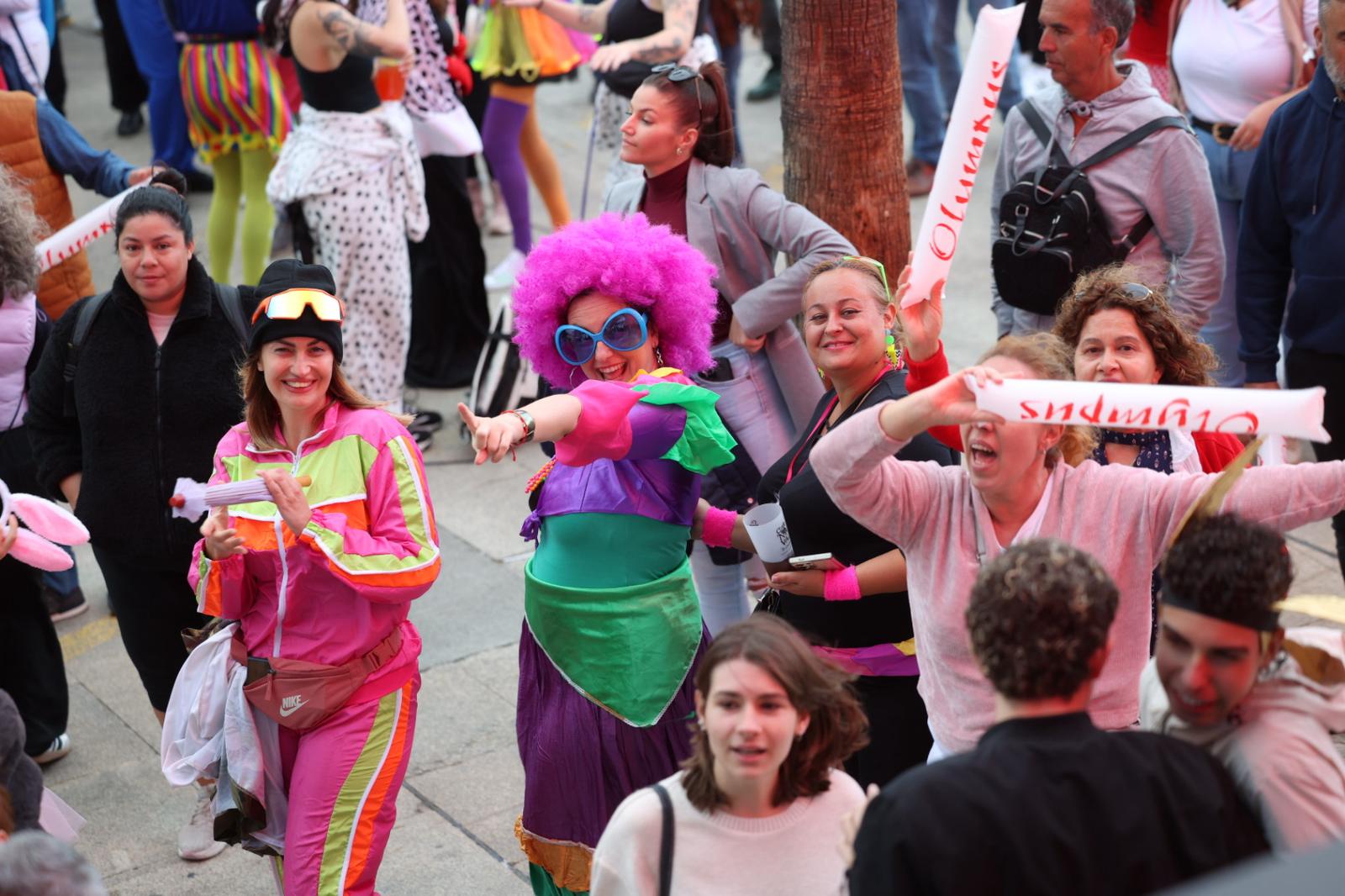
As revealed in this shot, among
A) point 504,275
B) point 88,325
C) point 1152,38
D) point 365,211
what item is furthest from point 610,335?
point 504,275

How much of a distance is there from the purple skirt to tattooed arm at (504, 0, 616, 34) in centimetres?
411

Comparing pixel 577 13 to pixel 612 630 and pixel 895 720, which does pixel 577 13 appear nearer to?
pixel 612 630

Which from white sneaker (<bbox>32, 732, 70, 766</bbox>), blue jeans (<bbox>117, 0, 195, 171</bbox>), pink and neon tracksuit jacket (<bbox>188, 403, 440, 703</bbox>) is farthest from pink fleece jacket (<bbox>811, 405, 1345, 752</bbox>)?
blue jeans (<bbox>117, 0, 195, 171</bbox>)

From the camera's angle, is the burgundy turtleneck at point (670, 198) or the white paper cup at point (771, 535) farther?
the burgundy turtleneck at point (670, 198)

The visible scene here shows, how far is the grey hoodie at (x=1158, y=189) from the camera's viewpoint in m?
4.94

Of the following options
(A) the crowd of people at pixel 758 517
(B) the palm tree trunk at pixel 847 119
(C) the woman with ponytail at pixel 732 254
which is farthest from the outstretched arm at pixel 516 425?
(B) the palm tree trunk at pixel 847 119

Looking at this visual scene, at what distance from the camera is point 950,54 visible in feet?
34.4

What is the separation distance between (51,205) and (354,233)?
1.31 metres

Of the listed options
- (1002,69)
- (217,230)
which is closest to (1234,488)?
(1002,69)

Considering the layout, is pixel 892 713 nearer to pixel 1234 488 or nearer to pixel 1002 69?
pixel 1234 488

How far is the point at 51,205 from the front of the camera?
6.42 meters

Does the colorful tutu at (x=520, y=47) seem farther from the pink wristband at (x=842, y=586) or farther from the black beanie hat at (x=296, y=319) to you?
the pink wristband at (x=842, y=586)

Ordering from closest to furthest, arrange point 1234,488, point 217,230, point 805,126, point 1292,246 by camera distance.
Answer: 1. point 1234,488
2. point 1292,246
3. point 805,126
4. point 217,230

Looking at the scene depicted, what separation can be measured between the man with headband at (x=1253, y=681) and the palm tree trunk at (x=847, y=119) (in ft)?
10.2
